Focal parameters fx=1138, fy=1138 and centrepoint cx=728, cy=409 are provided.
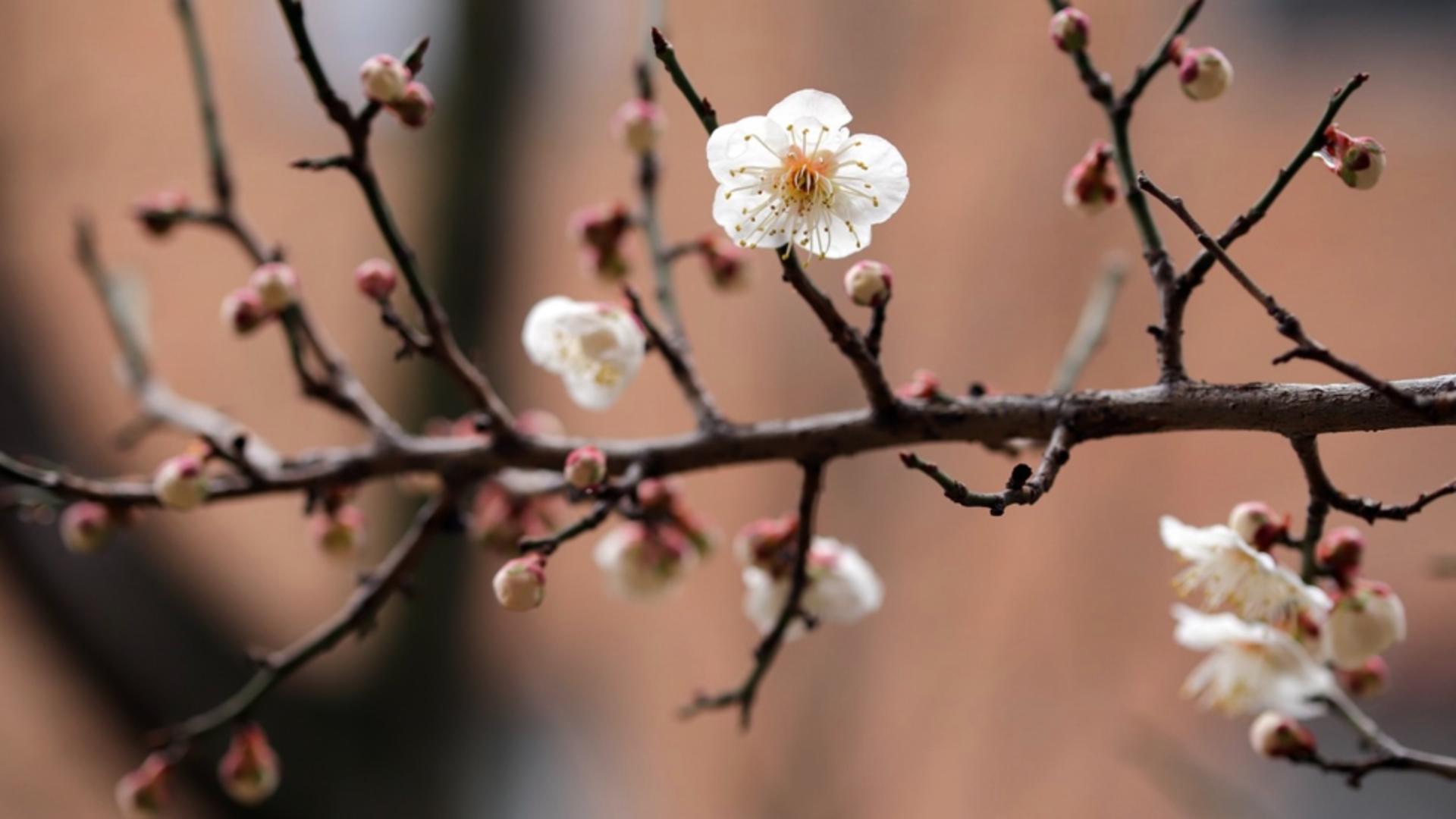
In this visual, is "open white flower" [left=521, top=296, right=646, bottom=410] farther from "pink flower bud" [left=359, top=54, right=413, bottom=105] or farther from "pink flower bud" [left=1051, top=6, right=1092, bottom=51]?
"pink flower bud" [left=1051, top=6, right=1092, bottom=51]

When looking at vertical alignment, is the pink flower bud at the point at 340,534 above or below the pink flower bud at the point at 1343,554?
below

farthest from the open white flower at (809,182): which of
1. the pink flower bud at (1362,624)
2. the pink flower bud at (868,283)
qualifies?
the pink flower bud at (1362,624)

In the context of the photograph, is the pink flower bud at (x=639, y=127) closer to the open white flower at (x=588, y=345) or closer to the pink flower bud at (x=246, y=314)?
the open white flower at (x=588, y=345)

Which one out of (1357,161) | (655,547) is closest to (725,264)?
(655,547)

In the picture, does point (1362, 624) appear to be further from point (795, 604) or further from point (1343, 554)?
point (795, 604)

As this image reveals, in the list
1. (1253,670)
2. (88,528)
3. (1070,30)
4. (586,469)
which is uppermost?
(1070,30)

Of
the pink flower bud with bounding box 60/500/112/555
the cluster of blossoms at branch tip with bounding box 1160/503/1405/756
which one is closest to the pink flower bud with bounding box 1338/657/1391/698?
the cluster of blossoms at branch tip with bounding box 1160/503/1405/756
